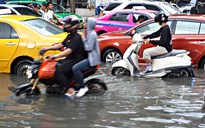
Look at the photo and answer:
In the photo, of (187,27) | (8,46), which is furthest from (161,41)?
(8,46)

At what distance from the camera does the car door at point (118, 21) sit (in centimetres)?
1600

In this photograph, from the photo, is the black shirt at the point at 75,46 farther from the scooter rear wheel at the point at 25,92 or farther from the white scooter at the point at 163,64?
the white scooter at the point at 163,64

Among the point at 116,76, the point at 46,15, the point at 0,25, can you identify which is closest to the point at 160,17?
the point at 116,76

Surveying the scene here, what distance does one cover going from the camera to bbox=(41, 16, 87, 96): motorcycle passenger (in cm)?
780

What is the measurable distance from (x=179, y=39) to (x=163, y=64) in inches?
73.9

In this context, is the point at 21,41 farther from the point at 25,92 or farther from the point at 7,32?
the point at 25,92

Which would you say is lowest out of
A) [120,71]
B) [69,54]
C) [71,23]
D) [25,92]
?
[120,71]

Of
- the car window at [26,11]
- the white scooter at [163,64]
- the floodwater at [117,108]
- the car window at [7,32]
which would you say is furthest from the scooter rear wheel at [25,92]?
the car window at [26,11]

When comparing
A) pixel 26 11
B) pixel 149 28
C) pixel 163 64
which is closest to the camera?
pixel 163 64

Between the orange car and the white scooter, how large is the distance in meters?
1.45

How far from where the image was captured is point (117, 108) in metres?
7.23

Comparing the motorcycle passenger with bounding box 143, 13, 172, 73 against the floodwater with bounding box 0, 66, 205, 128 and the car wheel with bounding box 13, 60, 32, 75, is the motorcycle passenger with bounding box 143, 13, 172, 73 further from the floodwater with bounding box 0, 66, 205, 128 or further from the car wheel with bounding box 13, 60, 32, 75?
the car wheel with bounding box 13, 60, 32, 75

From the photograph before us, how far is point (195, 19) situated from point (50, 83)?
17.7 feet

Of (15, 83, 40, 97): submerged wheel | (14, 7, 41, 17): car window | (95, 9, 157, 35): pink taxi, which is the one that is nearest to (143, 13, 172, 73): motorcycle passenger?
(15, 83, 40, 97): submerged wheel
